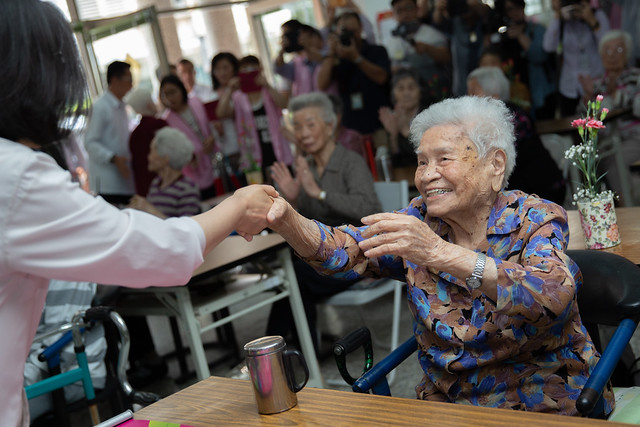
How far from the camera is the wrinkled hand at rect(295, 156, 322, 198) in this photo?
139 inches

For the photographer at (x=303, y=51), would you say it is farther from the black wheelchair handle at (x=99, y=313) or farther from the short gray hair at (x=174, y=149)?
the black wheelchair handle at (x=99, y=313)

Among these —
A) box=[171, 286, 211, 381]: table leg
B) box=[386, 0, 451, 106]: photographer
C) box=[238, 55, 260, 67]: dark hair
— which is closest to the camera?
box=[171, 286, 211, 381]: table leg

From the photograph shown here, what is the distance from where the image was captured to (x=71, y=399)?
2.70 metres

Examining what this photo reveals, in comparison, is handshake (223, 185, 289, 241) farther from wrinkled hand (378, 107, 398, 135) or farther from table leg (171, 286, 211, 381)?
wrinkled hand (378, 107, 398, 135)

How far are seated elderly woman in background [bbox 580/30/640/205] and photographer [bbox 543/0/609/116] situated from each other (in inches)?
6.1

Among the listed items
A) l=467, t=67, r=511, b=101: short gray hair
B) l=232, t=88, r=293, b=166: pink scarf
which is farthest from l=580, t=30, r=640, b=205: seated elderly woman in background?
l=232, t=88, r=293, b=166: pink scarf

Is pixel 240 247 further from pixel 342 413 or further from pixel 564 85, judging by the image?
pixel 564 85

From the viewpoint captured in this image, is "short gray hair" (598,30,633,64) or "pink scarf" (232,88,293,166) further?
"pink scarf" (232,88,293,166)

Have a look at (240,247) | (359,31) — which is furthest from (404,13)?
(240,247)

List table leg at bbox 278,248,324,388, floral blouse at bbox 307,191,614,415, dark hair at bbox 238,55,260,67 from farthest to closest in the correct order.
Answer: dark hair at bbox 238,55,260,67 → table leg at bbox 278,248,324,388 → floral blouse at bbox 307,191,614,415

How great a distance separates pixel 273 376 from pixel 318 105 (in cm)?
256

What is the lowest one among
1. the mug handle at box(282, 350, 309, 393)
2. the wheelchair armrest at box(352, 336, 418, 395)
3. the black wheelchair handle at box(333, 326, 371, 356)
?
the wheelchair armrest at box(352, 336, 418, 395)

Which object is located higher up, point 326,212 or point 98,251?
point 98,251

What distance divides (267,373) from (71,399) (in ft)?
5.25
